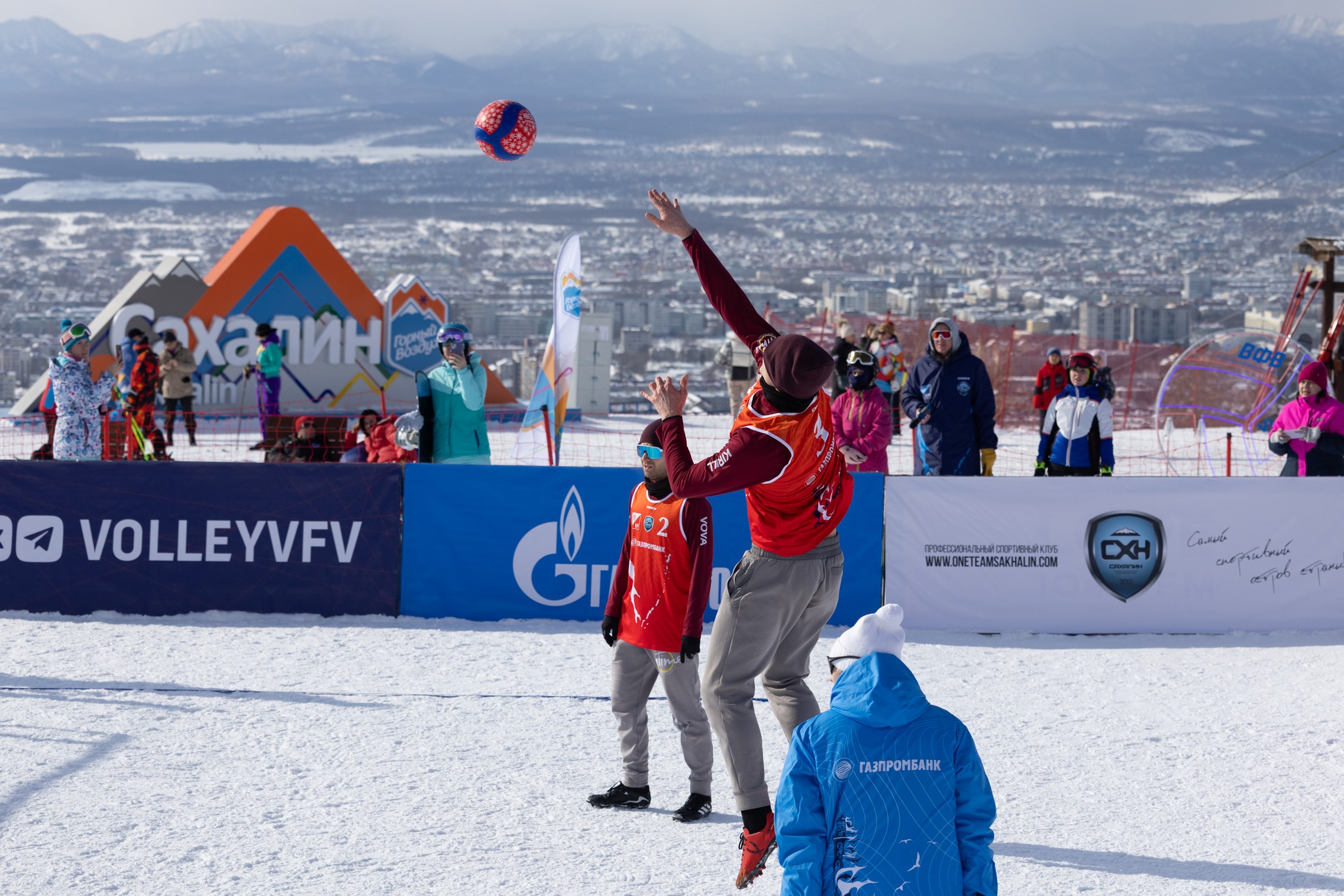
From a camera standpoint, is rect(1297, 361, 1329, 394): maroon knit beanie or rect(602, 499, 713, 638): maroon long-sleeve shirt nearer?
rect(602, 499, 713, 638): maroon long-sleeve shirt

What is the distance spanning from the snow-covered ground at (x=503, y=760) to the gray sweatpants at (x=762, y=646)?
0.44 metres

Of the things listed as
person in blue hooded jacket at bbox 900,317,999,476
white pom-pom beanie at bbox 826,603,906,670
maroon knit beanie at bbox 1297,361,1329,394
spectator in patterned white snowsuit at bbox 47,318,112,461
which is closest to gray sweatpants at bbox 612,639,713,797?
white pom-pom beanie at bbox 826,603,906,670

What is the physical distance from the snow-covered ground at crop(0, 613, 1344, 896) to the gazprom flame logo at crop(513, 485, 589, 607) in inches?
12.2

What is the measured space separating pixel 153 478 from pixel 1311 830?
22.8ft

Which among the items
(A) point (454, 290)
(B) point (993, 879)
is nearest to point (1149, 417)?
(B) point (993, 879)

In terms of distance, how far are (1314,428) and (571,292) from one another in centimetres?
591

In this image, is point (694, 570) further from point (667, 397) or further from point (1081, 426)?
point (1081, 426)

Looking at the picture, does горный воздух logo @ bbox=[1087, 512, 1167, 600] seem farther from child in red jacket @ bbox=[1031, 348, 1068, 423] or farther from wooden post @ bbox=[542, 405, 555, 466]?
child in red jacket @ bbox=[1031, 348, 1068, 423]

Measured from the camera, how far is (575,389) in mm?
21984

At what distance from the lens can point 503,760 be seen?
18.9ft

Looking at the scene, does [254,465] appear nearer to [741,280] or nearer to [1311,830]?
[1311,830]

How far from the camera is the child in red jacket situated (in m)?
15.5

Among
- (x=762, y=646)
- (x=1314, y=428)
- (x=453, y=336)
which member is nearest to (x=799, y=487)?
(x=762, y=646)

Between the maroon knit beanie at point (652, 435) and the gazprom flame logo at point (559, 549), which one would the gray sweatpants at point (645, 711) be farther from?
the gazprom flame logo at point (559, 549)
